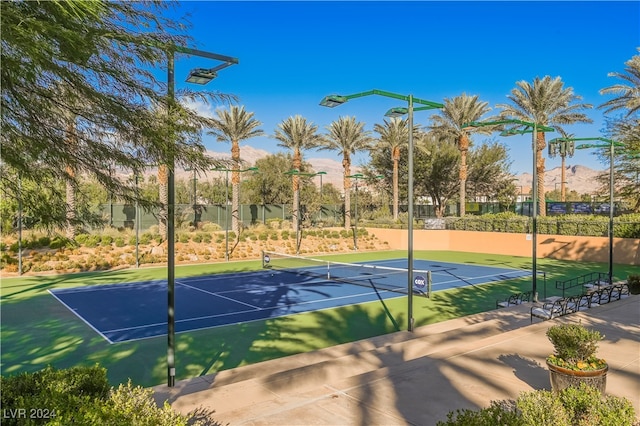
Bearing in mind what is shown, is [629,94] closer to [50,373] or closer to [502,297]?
[502,297]

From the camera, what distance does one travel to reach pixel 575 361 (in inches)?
307

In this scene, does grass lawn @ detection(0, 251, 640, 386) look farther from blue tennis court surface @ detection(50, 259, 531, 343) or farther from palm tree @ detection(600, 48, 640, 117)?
palm tree @ detection(600, 48, 640, 117)

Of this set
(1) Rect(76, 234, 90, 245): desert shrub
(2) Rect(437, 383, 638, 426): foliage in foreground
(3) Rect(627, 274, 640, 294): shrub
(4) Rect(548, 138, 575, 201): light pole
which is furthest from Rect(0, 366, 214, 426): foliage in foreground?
(1) Rect(76, 234, 90, 245): desert shrub

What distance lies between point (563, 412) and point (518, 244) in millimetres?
36813

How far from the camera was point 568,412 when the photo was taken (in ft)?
19.1

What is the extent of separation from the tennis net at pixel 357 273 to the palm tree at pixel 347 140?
15.6 m

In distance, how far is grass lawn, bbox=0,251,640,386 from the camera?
11734 mm

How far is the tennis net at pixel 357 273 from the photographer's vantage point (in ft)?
77.5

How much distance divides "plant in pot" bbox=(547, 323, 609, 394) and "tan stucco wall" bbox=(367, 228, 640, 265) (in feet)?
64.9

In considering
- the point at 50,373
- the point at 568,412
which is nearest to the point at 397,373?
the point at 568,412

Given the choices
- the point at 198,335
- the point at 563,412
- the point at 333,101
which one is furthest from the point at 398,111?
the point at 563,412

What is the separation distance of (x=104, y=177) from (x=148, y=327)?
10861mm

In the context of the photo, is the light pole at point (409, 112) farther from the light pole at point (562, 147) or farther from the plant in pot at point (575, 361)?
the light pole at point (562, 147)

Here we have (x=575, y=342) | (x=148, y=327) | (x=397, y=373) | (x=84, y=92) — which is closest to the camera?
(x=84, y=92)
